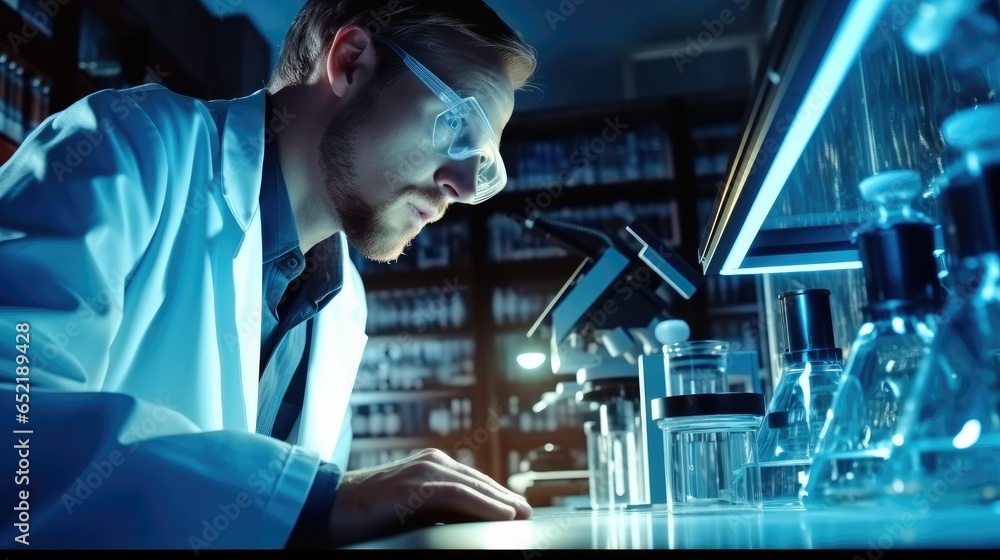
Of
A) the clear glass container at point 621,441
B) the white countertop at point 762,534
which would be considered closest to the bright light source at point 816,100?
the white countertop at point 762,534

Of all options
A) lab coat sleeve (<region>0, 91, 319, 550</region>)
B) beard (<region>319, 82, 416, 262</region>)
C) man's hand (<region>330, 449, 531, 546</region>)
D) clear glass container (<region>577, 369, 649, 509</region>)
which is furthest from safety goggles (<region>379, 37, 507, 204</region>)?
man's hand (<region>330, 449, 531, 546</region>)

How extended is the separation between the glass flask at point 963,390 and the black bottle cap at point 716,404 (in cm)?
24

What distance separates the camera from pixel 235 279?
3.52 feet

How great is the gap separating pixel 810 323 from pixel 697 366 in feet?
0.70

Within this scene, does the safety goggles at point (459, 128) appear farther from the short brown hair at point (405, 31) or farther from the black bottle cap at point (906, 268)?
the black bottle cap at point (906, 268)

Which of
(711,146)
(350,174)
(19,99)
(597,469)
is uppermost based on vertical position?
(711,146)

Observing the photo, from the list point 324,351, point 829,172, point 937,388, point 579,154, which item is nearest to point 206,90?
point 579,154

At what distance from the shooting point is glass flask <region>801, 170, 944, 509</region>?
1.71 feet

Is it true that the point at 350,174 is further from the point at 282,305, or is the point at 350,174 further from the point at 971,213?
the point at 971,213

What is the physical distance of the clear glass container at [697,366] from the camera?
0.96 metres

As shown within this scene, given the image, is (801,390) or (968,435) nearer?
(968,435)

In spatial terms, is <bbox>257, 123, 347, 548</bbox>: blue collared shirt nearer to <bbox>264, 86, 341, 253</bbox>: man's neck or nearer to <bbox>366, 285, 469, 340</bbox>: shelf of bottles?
<bbox>264, 86, 341, 253</bbox>: man's neck

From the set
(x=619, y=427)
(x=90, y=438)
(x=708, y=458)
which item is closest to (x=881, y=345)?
(x=708, y=458)

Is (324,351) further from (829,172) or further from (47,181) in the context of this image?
(829,172)
